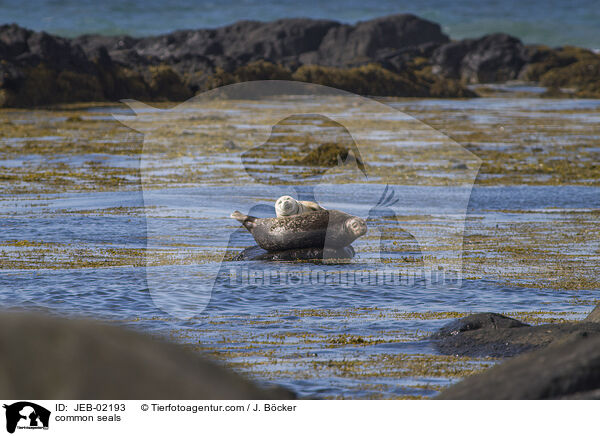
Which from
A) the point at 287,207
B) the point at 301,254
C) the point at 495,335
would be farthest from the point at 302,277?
the point at 495,335

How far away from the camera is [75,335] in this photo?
2.90 meters

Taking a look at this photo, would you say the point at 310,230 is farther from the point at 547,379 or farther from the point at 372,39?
the point at 372,39

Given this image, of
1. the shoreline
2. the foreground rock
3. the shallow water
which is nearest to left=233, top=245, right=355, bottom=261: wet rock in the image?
the shallow water

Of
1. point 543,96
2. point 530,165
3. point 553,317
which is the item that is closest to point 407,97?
point 543,96

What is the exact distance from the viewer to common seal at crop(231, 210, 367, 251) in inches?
455

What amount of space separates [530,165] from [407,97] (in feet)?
153

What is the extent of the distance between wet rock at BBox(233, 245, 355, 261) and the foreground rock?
8.59 meters

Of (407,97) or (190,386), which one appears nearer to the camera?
(190,386)

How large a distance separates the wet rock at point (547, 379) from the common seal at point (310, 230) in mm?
6920

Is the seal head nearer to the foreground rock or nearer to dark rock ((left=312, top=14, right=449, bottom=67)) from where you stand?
the foreground rock

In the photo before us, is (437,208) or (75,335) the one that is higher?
(75,335)

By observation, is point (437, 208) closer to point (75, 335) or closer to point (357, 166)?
point (357, 166)

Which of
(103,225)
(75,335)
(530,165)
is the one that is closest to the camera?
(75,335)
